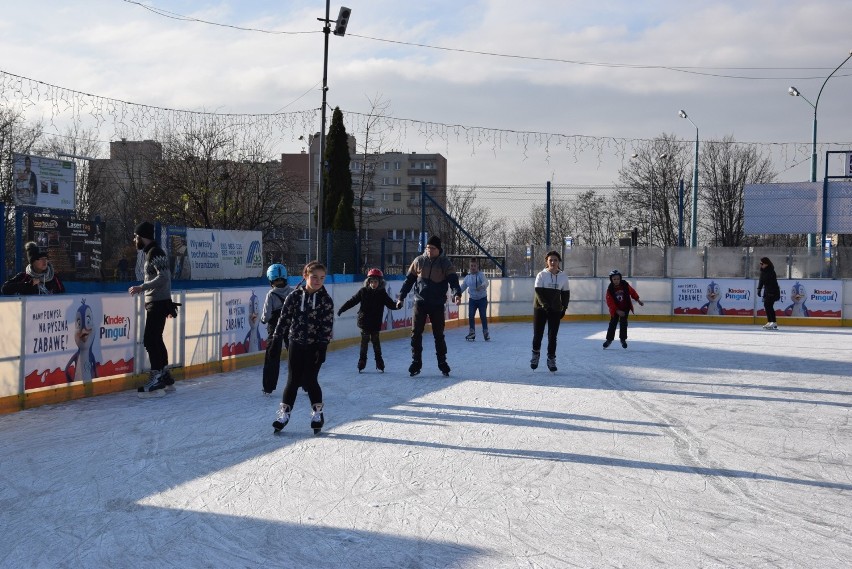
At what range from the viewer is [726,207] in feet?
152

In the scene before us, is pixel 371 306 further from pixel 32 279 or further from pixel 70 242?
pixel 70 242

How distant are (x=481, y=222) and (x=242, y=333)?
1712 cm

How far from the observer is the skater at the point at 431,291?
38.3ft

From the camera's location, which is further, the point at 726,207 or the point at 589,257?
the point at 726,207

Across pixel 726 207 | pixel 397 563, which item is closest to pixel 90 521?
pixel 397 563

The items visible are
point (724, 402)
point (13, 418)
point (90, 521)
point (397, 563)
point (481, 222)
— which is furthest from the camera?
point (481, 222)

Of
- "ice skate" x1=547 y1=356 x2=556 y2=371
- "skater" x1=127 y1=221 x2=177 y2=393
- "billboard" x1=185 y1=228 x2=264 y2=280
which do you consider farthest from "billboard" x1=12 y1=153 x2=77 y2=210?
"ice skate" x1=547 y1=356 x2=556 y2=371

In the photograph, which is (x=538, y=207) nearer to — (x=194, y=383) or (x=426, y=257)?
(x=426, y=257)

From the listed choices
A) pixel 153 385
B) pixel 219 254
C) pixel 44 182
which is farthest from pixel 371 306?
pixel 44 182

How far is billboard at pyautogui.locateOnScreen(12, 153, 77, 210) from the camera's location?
22.8 metres

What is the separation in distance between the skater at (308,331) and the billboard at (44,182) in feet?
56.7

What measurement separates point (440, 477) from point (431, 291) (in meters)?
5.66

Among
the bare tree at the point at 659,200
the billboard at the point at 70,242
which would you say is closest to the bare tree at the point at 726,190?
the bare tree at the point at 659,200

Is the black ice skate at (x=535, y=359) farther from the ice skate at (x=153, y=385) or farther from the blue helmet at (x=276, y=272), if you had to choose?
the ice skate at (x=153, y=385)
